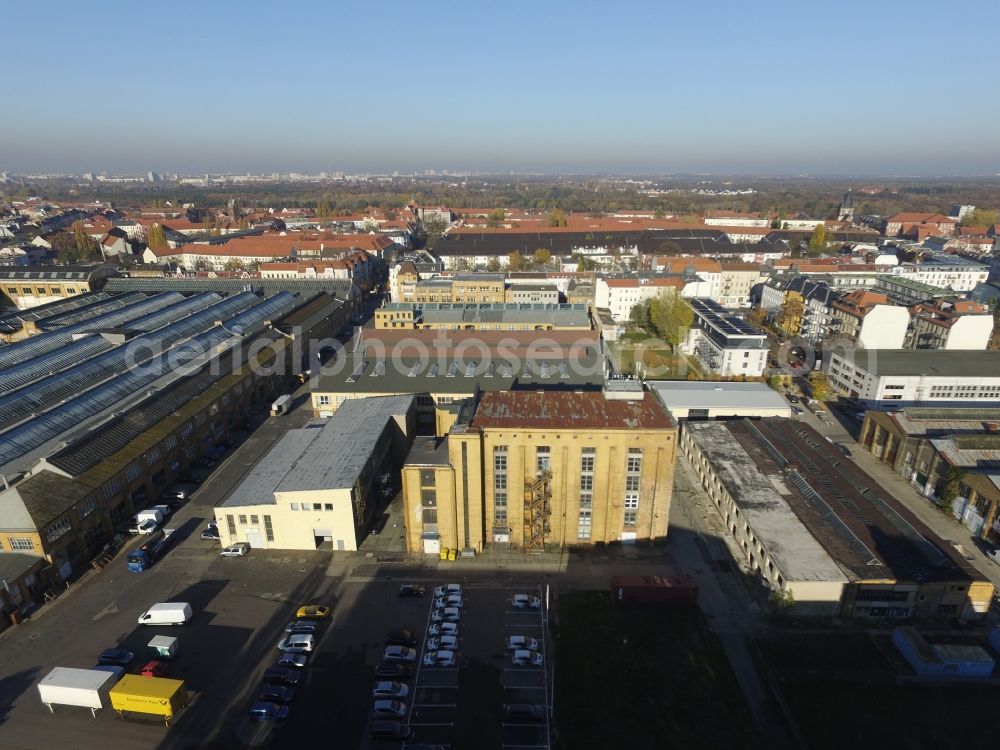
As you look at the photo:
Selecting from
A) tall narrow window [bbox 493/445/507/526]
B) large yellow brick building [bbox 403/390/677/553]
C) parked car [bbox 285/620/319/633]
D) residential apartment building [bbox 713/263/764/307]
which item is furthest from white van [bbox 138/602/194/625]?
residential apartment building [bbox 713/263/764/307]

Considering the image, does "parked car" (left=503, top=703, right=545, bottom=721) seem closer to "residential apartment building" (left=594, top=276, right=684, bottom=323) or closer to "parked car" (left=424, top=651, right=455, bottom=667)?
"parked car" (left=424, top=651, right=455, bottom=667)

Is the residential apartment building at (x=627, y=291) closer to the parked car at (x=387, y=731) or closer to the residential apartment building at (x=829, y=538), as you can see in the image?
the residential apartment building at (x=829, y=538)

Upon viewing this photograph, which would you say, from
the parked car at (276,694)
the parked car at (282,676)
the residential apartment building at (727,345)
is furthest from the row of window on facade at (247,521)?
the residential apartment building at (727,345)

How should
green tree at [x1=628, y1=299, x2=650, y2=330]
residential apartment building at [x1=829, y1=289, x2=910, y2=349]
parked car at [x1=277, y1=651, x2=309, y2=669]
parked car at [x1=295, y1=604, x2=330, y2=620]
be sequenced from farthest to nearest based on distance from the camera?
1. green tree at [x1=628, y1=299, x2=650, y2=330]
2. residential apartment building at [x1=829, y1=289, x2=910, y2=349]
3. parked car at [x1=295, y1=604, x2=330, y2=620]
4. parked car at [x1=277, y1=651, x2=309, y2=669]

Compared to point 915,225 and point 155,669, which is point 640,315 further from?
point 915,225

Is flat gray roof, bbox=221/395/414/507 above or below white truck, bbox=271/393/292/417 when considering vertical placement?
above

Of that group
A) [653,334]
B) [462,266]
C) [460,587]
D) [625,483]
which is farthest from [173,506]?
[462,266]

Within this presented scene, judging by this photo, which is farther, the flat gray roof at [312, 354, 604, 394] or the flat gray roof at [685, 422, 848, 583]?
the flat gray roof at [312, 354, 604, 394]
